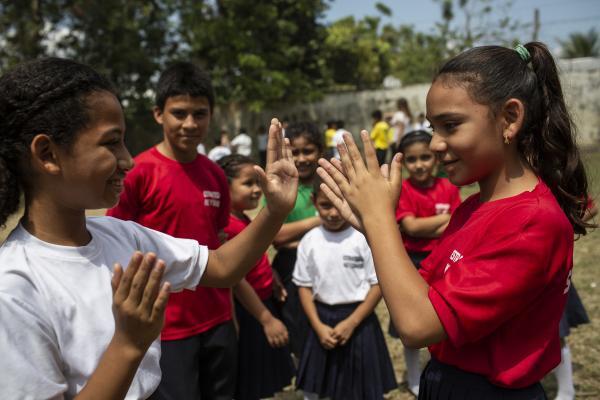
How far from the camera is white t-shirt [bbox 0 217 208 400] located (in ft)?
3.89

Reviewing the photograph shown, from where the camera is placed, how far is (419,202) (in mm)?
3586

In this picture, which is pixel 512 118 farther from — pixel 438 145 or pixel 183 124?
pixel 183 124

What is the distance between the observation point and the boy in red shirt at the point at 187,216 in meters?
2.47

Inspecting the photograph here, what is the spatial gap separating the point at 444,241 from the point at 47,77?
3.82 feet

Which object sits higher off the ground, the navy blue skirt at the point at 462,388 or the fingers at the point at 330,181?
the fingers at the point at 330,181

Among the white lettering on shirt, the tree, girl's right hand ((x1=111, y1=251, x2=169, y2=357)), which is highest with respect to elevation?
the tree

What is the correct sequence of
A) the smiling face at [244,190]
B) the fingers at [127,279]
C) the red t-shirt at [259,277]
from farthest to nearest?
the smiling face at [244,190] < the red t-shirt at [259,277] < the fingers at [127,279]

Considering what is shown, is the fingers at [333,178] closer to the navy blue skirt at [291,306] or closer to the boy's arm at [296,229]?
the boy's arm at [296,229]

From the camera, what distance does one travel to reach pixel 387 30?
3306 centimetres

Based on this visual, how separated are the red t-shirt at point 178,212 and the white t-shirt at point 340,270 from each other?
620 millimetres

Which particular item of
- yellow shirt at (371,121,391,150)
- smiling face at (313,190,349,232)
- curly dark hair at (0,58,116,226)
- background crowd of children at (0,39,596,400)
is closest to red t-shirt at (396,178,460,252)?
smiling face at (313,190,349,232)

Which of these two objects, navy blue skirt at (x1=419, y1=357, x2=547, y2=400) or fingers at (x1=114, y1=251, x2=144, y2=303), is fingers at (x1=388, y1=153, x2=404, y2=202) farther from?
fingers at (x1=114, y1=251, x2=144, y2=303)

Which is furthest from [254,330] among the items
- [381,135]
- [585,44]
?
[585,44]

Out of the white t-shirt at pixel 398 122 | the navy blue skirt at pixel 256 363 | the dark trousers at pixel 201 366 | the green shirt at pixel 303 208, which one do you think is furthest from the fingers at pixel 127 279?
the white t-shirt at pixel 398 122
